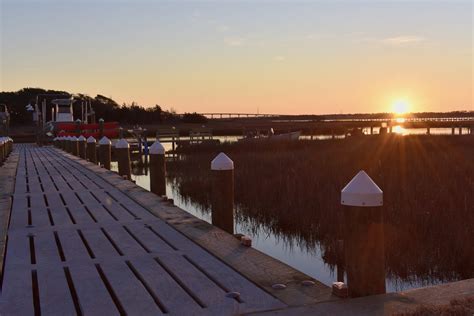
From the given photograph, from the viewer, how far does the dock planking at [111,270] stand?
12.5 ft

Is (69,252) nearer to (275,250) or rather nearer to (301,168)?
(275,250)

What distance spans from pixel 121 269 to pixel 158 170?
17.4 feet

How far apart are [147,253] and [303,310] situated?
6.79 feet

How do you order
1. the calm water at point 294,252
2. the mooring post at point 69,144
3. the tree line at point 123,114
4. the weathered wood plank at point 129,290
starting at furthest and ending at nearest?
1. the tree line at point 123,114
2. the mooring post at point 69,144
3. the calm water at point 294,252
4. the weathered wood plank at point 129,290

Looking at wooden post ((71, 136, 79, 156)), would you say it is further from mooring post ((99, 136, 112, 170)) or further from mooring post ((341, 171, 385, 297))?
mooring post ((341, 171, 385, 297))

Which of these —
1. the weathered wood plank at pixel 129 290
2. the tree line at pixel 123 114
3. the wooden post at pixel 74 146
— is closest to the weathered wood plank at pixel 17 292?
the weathered wood plank at pixel 129 290

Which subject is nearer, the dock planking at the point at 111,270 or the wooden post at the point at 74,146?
A: the dock planking at the point at 111,270

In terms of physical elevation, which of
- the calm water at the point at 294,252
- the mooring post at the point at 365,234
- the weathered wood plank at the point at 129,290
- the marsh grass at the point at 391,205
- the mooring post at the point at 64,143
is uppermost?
the mooring post at the point at 64,143

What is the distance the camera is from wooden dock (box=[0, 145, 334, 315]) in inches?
151

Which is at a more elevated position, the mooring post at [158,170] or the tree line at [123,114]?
the tree line at [123,114]

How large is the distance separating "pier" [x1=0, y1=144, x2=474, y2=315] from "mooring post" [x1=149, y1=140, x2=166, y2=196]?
209 cm

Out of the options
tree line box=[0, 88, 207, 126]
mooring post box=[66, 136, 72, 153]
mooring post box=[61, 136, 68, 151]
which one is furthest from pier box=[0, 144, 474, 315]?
tree line box=[0, 88, 207, 126]

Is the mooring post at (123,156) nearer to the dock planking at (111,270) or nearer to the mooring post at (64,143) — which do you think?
the dock planking at (111,270)

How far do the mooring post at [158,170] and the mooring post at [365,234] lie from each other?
20.2 ft
